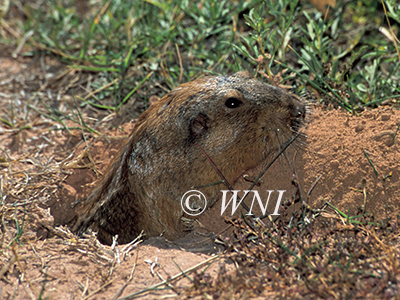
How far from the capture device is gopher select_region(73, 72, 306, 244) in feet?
10.2

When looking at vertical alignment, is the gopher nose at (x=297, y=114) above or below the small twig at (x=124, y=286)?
above

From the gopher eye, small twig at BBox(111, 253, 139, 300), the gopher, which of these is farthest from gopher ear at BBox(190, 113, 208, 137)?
→ small twig at BBox(111, 253, 139, 300)

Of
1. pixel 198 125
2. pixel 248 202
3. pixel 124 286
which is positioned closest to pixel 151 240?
pixel 124 286

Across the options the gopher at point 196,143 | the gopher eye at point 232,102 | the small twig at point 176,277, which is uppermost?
the gopher eye at point 232,102

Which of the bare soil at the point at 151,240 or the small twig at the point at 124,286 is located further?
the bare soil at the point at 151,240

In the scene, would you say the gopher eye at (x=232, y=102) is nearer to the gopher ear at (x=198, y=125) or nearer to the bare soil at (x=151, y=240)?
the gopher ear at (x=198, y=125)

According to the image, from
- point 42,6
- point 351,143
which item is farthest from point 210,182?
point 42,6

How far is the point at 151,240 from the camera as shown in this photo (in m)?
3.16

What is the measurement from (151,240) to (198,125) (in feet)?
3.14

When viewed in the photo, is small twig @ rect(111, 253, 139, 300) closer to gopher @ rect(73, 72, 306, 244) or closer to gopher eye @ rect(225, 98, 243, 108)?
gopher @ rect(73, 72, 306, 244)

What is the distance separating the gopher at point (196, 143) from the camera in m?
3.12

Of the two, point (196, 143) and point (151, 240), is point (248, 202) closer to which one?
point (196, 143)

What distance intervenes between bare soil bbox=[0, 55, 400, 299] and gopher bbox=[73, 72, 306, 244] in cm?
21

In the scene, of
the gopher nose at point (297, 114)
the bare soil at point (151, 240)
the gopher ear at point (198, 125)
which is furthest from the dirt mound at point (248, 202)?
the gopher ear at point (198, 125)
